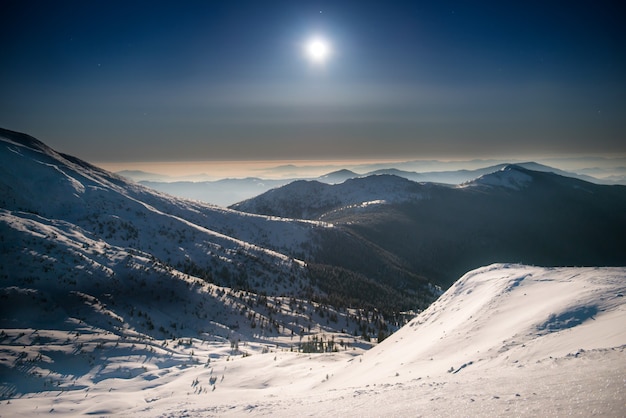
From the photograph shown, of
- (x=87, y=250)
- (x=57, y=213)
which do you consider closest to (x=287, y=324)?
(x=87, y=250)

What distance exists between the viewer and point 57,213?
4388cm

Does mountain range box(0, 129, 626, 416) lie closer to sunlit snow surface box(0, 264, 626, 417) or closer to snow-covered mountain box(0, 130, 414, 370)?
sunlit snow surface box(0, 264, 626, 417)

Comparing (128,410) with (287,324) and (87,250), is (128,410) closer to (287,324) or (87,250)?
(287,324)

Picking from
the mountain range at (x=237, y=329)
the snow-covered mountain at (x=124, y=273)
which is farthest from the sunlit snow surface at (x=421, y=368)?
the snow-covered mountain at (x=124, y=273)

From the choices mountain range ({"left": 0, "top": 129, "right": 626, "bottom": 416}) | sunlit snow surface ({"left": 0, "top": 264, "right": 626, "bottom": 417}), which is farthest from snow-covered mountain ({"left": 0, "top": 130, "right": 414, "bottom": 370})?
sunlit snow surface ({"left": 0, "top": 264, "right": 626, "bottom": 417})

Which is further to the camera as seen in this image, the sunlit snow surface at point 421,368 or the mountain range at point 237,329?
the mountain range at point 237,329

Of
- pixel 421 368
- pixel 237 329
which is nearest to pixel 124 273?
pixel 237 329

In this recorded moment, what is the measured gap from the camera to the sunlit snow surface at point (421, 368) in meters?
5.81

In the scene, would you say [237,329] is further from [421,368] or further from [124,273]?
[421,368]

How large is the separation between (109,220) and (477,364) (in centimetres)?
5057

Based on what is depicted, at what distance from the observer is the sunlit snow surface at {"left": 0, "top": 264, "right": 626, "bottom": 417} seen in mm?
5812

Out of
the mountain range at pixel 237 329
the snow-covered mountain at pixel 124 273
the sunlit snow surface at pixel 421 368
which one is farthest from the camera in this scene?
the snow-covered mountain at pixel 124 273

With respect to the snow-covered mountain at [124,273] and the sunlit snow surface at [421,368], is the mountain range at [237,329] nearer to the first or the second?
the sunlit snow surface at [421,368]

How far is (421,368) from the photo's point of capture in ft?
30.2
